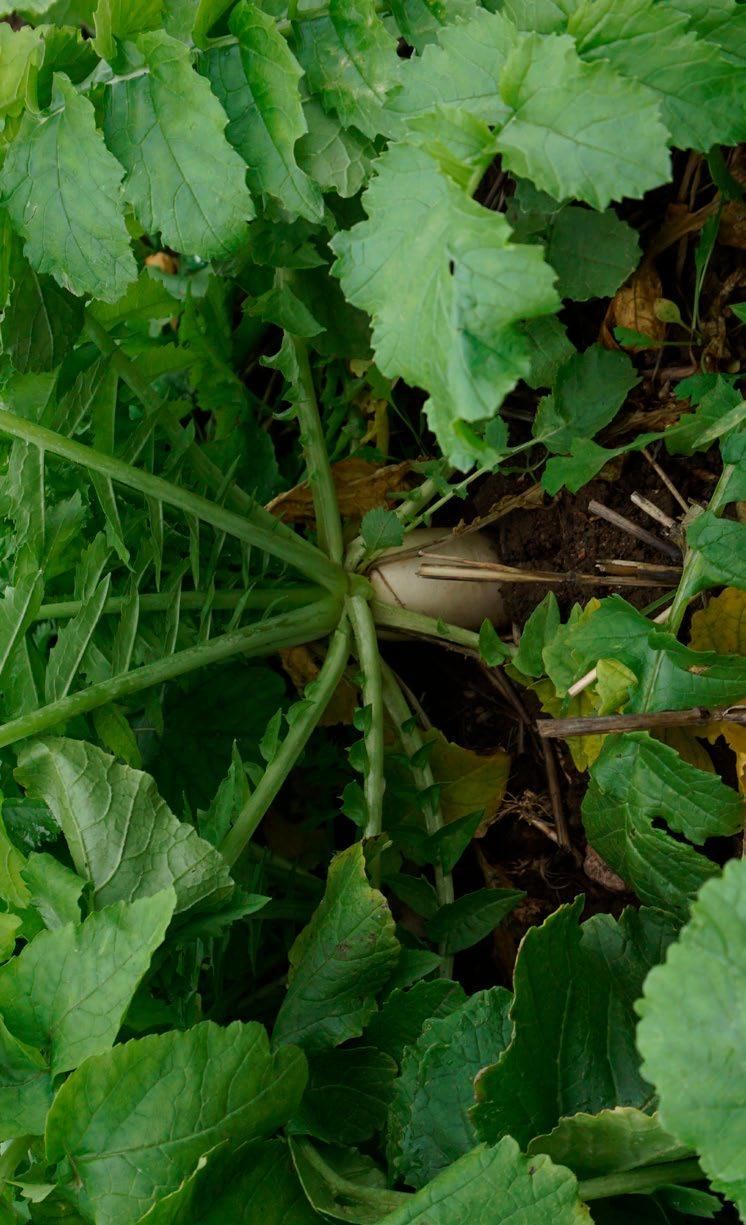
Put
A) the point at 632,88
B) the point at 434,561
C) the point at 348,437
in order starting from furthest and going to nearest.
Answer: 1. the point at 348,437
2. the point at 434,561
3. the point at 632,88

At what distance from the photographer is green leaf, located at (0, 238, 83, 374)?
122 centimetres

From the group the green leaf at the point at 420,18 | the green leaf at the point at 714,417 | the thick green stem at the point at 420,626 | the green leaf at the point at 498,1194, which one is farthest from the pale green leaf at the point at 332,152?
the green leaf at the point at 498,1194

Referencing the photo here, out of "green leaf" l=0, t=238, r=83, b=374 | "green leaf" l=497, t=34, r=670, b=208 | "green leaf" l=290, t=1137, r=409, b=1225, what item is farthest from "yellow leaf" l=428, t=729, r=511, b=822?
"green leaf" l=497, t=34, r=670, b=208

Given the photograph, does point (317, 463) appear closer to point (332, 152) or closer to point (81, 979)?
point (332, 152)

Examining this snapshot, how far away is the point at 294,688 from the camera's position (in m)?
1.74

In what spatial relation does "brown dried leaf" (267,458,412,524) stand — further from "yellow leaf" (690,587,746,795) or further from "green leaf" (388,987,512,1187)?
"green leaf" (388,987,512,1187)

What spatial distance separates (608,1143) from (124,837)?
56cm

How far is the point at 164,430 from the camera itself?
58.3 inches

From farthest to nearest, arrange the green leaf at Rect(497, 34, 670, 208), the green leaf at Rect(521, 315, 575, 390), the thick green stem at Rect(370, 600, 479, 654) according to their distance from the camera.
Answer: the thick green stem at Rect(370, 600, 479, 654) < the green leaf at Rect(521, 315, 575, 390) < the green leaf at Rect(497, 34, 670, 208)

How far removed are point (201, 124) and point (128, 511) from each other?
52 cm

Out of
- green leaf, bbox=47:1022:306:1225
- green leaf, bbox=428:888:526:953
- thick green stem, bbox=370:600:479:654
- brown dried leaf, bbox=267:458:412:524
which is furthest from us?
brown dried leaf, bbox=267:458:412:524

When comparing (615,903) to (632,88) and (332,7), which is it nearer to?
(632,88)

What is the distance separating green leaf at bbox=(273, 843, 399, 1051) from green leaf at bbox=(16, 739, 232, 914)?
0.45 ft

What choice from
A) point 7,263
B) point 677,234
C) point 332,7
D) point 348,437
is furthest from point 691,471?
point 7,263
